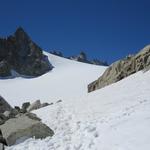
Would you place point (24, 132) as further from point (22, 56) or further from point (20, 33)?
point (20, 33)

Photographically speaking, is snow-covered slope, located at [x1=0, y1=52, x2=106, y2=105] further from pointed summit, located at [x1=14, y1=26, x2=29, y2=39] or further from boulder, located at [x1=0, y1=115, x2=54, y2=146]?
boulder, located at [x1=0, y1=115, x2=54, y2=146]

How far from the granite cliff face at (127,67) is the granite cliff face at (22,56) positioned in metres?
103

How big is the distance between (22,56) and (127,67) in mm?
128730

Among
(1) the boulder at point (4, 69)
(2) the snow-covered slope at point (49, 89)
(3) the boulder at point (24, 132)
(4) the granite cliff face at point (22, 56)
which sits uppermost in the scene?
(4) the granite cliff face at point (22, 56)

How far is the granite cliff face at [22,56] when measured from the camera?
14400 cm

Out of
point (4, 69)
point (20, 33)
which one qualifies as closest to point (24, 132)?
point (4, 69)

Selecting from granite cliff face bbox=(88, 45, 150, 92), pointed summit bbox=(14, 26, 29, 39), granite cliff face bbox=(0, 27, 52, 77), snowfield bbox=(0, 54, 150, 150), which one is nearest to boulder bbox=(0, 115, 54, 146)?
snowfield bbox=(0, 54, 150, 150)

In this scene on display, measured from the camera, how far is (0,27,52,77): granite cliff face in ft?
472

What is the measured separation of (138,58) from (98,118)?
15.9 meters

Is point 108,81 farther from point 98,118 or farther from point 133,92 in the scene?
point 98,118

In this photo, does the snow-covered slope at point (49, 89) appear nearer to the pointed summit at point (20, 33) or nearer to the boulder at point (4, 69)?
the boulder at point (4, 69)

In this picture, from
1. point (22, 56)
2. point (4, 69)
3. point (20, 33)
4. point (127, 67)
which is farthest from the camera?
point (20, 33)

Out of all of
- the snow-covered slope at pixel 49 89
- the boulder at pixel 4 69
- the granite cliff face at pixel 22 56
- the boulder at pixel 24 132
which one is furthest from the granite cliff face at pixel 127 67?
the granite cliff face at pixel 22 56

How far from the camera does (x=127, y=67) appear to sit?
3067 cm
